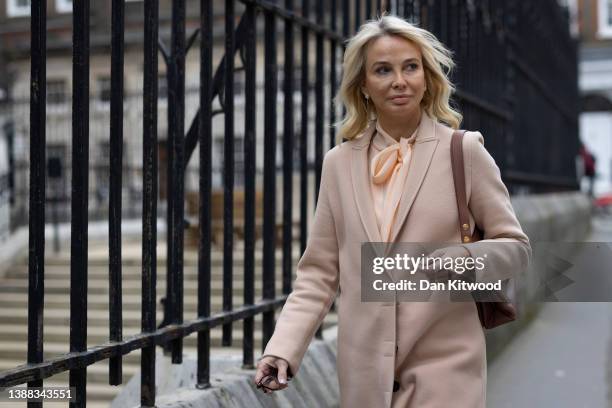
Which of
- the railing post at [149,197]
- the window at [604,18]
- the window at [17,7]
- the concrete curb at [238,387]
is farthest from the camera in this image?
the window at [604,18]

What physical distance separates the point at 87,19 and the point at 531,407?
3772 millimetres

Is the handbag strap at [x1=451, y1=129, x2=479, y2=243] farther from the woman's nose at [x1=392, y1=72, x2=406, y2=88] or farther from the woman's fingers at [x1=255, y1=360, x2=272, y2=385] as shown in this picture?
the woman's fingers at [x1=255, y1=360, x2=272, y2=385]

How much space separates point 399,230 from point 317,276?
1.02 feet

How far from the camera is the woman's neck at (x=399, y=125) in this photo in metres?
2.78

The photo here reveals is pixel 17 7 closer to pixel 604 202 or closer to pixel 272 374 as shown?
pixel 604 202

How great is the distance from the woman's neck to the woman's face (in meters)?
0.03

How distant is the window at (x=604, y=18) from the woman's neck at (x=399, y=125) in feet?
160

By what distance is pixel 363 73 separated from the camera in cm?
284

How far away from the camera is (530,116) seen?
44.4 feet

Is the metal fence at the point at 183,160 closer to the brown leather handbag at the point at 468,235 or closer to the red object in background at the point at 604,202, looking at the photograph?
the brown leather handbag at the point at 468,235

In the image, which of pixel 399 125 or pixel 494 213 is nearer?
pixel 494 213

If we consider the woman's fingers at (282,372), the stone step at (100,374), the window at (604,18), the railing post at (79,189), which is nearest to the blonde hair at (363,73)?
the woman's fingers at (282,372)

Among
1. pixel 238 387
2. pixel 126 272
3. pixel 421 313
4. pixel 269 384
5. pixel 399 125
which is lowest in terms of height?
pixel 126 272

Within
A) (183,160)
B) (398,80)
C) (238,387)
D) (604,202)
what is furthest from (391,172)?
(604,202)
